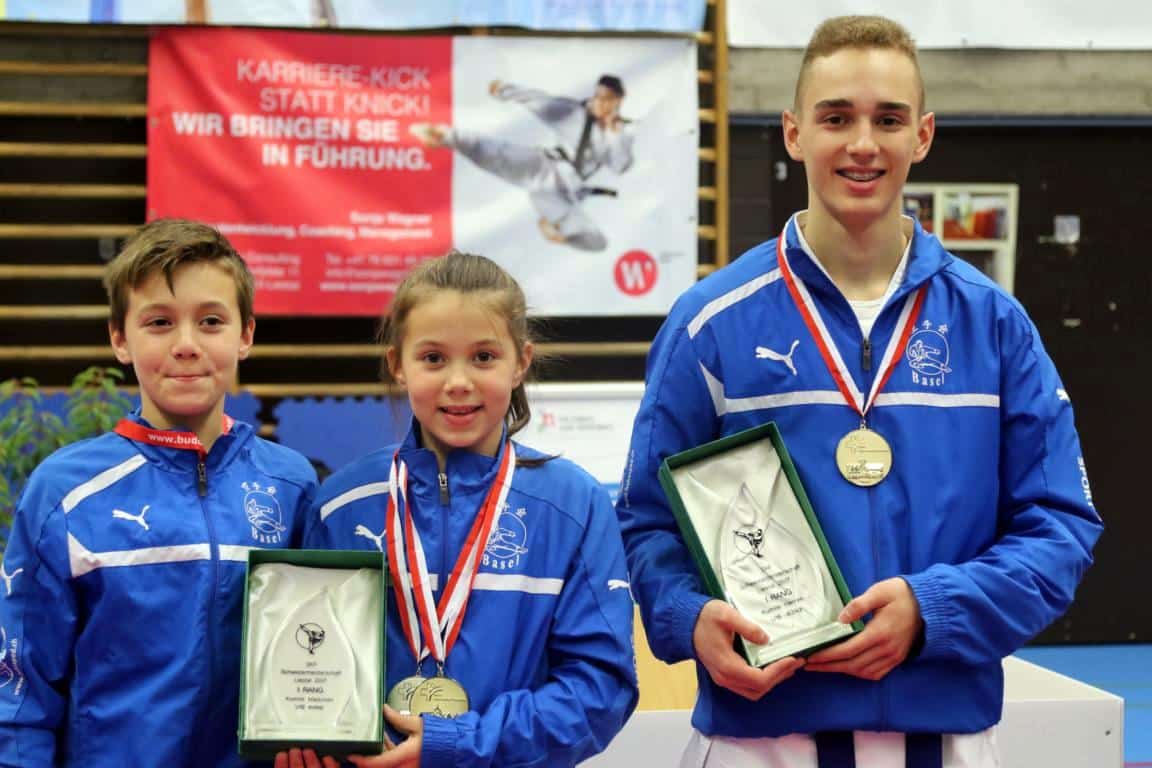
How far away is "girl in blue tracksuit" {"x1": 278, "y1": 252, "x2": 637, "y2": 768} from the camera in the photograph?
181cm

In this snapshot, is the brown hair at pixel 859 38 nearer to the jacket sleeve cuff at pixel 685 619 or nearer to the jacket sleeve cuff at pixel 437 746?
the jacket sleeve cuff at pixel 685 619

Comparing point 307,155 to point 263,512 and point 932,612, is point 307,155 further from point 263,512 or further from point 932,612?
point 932,612

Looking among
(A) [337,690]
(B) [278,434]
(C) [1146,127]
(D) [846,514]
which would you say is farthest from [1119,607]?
(A) [337,690]

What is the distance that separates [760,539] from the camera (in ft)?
5.95

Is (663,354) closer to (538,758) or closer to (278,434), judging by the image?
(538,758)

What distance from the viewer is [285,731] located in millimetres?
1683

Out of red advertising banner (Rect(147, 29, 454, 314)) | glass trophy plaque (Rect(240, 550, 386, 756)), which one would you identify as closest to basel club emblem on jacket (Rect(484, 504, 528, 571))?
glass trophy plaque (Rect(240, 550, 386, 756))

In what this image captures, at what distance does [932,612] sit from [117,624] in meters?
1.12

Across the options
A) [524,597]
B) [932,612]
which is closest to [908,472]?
[932,612]

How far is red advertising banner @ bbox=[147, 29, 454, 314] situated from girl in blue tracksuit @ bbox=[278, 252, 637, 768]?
11.3 ft

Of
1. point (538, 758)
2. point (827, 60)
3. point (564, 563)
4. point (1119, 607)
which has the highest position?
point (827, 60)

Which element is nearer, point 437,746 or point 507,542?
point 437,746

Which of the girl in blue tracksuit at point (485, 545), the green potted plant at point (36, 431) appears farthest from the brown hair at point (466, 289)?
the green potted plant at point (36, 431)

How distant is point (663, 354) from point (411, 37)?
3.83 meters
